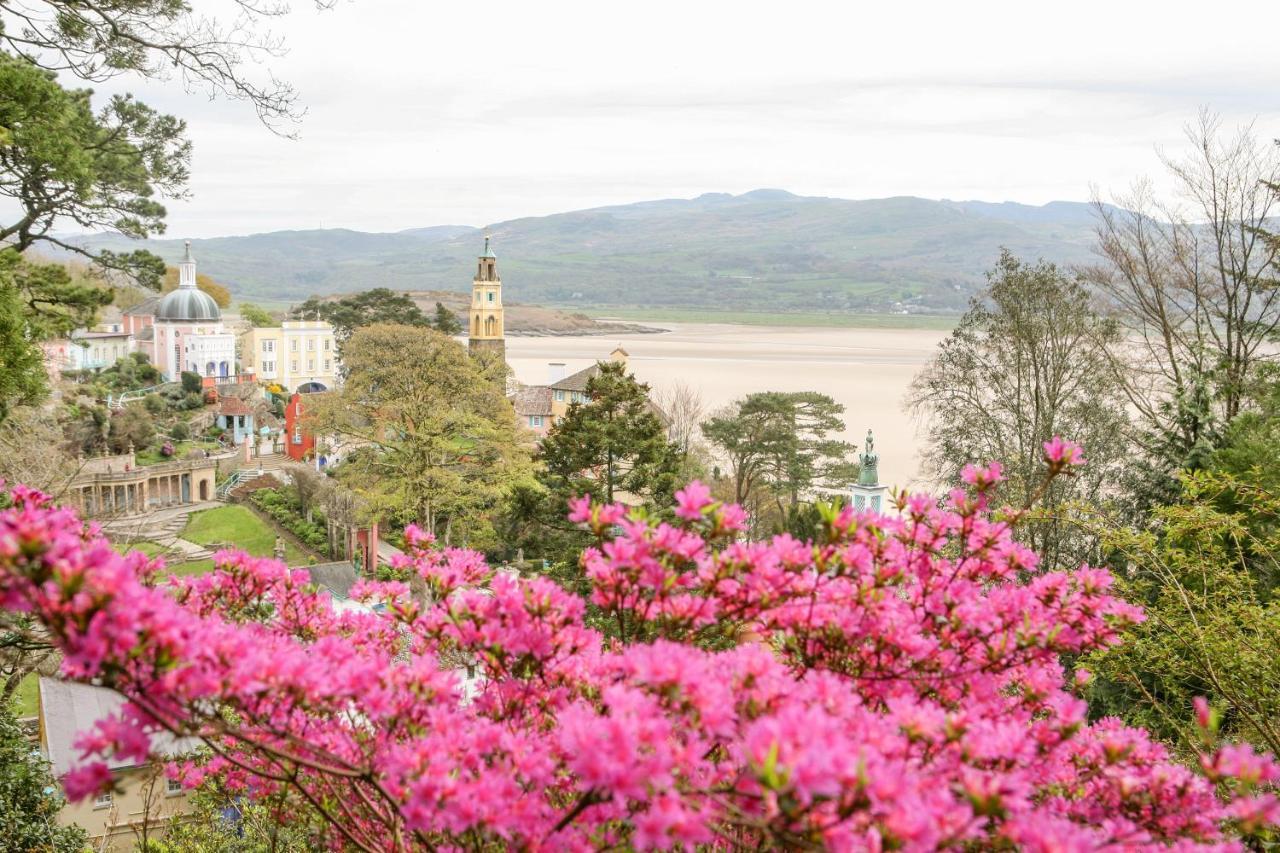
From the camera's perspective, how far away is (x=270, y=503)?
33.5 m

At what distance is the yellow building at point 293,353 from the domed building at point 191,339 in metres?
1.49

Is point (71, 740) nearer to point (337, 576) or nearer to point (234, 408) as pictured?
point (337, 576)

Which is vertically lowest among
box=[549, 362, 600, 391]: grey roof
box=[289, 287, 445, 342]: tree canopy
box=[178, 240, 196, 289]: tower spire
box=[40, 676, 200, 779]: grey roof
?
box=[40, 676, 200, 779]: grey roof

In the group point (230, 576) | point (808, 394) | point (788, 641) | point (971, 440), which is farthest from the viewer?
point (808, 394)

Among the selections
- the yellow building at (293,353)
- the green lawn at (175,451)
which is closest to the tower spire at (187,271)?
the yellow building at (293,353)

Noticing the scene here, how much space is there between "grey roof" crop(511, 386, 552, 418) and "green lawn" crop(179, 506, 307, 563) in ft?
34.9

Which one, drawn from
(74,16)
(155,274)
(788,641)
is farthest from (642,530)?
(155,274)

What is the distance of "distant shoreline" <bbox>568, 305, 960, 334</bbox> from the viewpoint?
4961 inches

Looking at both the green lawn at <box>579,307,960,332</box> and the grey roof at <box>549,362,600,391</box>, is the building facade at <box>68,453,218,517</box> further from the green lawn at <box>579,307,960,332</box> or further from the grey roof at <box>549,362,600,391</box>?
the green lawn at <box>579,307,960,332</box>

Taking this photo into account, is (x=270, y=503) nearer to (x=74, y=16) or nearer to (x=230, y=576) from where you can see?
Answer: (x=74, y=16)

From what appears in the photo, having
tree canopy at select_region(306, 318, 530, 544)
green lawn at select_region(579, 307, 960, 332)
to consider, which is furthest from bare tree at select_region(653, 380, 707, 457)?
green lawn at select_region(579, 307, 960, 332)

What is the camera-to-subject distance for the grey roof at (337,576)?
21250mm

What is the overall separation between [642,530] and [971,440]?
1633cm

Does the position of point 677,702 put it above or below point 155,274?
below
